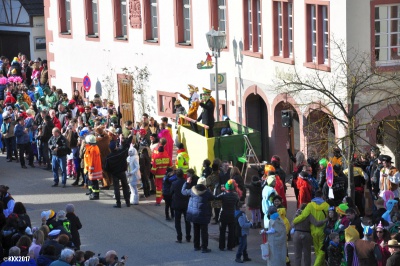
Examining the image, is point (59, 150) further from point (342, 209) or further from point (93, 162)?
point (342, 209)

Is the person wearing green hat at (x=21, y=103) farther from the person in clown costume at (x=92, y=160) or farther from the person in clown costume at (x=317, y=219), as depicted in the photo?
the person in clown costume at (x=317, y=219)

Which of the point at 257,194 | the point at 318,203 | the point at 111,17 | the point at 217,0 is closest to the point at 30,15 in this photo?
the point at 111,17

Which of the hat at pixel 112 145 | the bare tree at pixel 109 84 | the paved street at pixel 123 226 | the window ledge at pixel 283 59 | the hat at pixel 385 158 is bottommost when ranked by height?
the paved street at pixel 123 226

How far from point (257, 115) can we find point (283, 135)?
4.84 ft

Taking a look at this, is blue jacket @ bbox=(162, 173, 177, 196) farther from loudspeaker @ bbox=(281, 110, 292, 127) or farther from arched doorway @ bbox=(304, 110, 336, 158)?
loudspeaker @ bbox=(281, 110, 292, 127)

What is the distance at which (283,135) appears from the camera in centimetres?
3384

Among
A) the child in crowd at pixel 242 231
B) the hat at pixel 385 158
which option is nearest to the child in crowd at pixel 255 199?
the child in crowd at pixel 242 231

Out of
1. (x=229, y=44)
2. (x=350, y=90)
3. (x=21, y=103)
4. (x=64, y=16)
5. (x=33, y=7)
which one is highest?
(x=33, y=7)

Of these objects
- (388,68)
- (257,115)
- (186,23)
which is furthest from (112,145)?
(186,23)

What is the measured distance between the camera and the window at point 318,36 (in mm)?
30781

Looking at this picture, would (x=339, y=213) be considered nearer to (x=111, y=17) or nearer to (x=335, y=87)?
(x=335, y=87)

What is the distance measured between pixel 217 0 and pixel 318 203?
13.5 meters

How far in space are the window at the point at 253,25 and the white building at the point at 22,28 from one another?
816 inches

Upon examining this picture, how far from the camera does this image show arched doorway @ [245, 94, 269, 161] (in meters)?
34.8
